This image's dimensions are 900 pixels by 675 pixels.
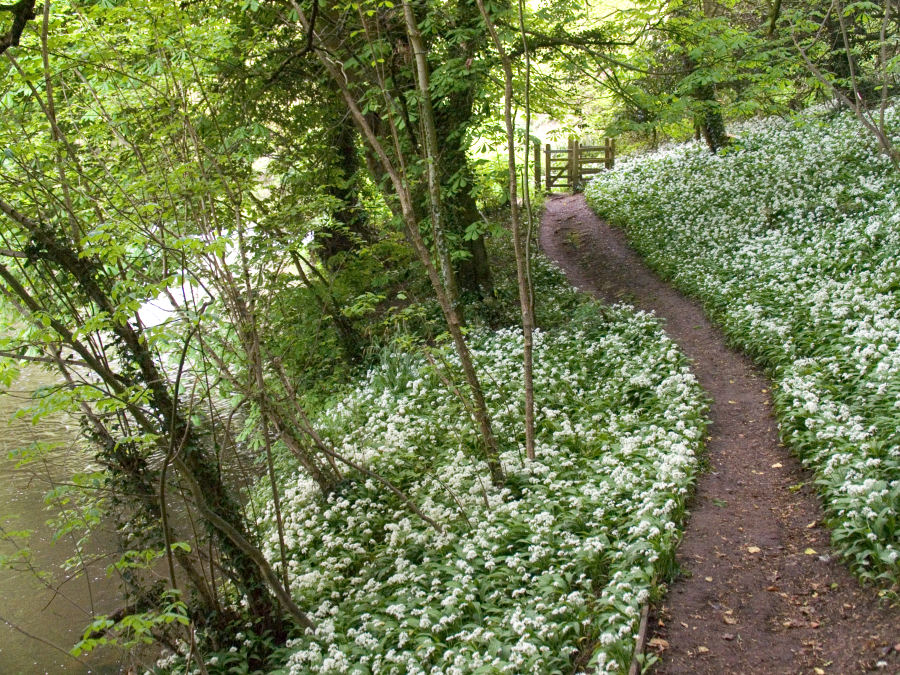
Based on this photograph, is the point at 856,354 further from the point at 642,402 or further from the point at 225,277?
the point at 225,277

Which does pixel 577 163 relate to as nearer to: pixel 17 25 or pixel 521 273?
pixel 521 273

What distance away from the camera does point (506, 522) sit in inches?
269

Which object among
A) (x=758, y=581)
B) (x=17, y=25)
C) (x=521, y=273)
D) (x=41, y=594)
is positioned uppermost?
(x=17, y=25)

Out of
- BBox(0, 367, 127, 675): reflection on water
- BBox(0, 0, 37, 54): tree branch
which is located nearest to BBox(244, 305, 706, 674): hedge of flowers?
BBox(0, 367, 127, 675): reflection on water

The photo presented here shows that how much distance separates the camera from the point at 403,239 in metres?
13.5

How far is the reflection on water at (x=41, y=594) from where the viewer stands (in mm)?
8086

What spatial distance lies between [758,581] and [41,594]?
964cm

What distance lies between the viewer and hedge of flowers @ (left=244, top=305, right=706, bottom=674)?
531 cm

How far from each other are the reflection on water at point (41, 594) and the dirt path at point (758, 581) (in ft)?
18.0

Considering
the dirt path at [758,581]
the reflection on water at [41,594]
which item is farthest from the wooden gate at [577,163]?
the reflection on water at [41,594]

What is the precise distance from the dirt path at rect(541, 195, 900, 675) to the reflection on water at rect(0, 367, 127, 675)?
18.0ft

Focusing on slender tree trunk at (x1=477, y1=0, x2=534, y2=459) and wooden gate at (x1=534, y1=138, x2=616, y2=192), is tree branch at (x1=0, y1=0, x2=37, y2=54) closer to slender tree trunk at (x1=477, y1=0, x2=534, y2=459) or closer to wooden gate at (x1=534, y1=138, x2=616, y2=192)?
slender tree trunk at (x1=477, y1=0, x2=534, y2=459)

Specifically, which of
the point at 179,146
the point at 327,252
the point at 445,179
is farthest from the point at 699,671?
the point at 327,252

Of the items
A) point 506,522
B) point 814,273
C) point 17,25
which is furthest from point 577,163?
point 17,25
